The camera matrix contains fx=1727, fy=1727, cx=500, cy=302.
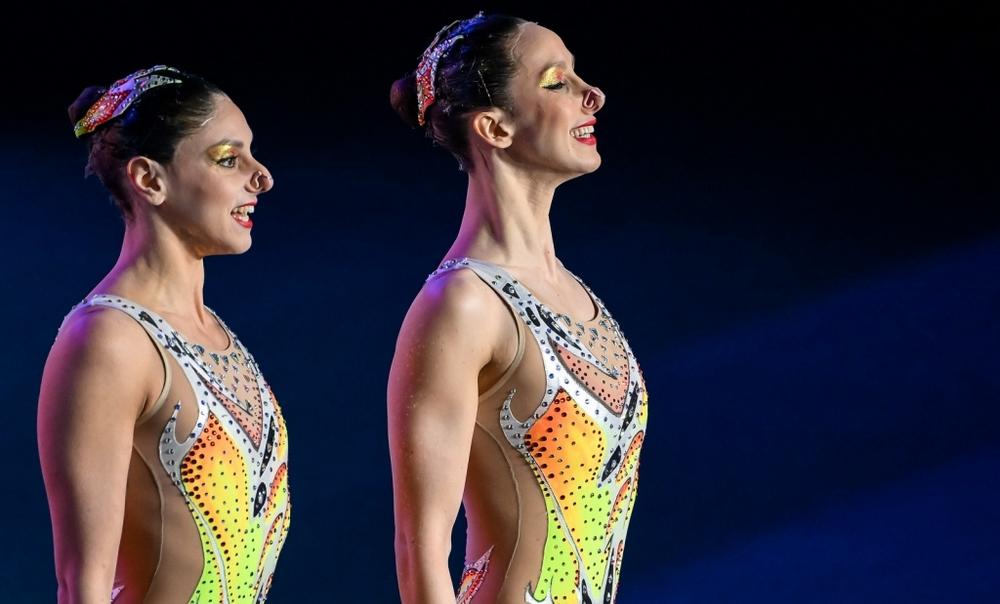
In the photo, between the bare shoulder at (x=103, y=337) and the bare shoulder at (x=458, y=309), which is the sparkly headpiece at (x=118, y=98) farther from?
the bare shoulder at (x=458, y=309)

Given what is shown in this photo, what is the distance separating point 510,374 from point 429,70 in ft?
1.81

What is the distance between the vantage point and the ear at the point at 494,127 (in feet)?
9.38

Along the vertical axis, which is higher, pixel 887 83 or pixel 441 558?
pixel 887 83

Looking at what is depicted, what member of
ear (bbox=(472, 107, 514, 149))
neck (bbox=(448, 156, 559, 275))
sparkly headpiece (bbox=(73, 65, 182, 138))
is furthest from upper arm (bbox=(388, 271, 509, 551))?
sparkly headpiece (bbox=(73, 65, 182, 138))

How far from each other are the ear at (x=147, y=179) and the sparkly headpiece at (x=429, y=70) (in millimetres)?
464

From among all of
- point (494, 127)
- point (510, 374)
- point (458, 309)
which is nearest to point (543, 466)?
point (510, 374)

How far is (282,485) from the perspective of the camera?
9.18ft

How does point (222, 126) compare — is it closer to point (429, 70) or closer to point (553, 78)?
point (429, 70)

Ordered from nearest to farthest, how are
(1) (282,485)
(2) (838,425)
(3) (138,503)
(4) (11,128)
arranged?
(3) (138,503), (1) (282,485), (4) (11,128), (2) (838,425)

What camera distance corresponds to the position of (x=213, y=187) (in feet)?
9.07

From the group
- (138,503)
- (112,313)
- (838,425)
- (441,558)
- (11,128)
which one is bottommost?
(838,425)

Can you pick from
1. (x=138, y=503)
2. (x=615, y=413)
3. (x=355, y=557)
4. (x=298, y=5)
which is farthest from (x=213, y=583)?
(x=298, y=5)

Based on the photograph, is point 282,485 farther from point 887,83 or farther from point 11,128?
point 887,83

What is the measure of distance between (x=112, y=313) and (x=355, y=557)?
1707mm
